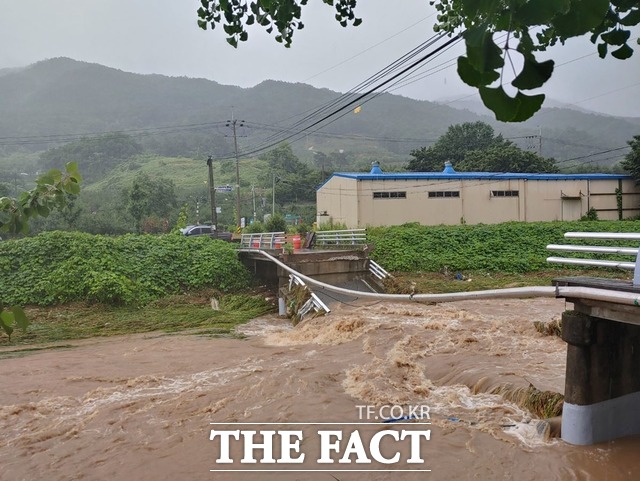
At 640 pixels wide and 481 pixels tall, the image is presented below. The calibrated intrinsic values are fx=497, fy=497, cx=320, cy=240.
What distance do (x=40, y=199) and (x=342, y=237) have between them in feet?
72.0

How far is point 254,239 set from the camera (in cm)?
2558

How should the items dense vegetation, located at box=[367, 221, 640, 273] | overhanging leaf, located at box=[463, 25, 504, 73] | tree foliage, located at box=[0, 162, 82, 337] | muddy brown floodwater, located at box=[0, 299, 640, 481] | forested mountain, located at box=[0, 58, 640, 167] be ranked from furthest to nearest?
1. forested mountain, located at box=[0, 58, 640, 167]
2. dense vegetation, located at box=[367, 221, 640, 273]
3. muddy brown floodwater, located at box=[0, 299, 640, 481]
4. tree foliage, located at box=[0, 162, 82, 337]
5. overhanging leaf, located at box=[463, 25, 504, 73]

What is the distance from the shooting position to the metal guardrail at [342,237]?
2276 cm

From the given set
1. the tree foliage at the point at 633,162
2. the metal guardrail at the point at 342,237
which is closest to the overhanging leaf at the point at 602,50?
the metal guardrail at the point at 342,237

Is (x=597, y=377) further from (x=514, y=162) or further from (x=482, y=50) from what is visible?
(x=514, y=162)

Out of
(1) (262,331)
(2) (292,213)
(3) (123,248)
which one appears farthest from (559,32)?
(2) (292,213)

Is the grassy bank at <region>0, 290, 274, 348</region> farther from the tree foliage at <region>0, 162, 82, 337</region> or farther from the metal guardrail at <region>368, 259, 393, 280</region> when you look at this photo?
the tree foliage at <region>0, 162, 82, 337</region>

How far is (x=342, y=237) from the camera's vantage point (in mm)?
23719

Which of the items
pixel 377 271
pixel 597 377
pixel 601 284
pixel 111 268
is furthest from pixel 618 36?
pixel 111 268

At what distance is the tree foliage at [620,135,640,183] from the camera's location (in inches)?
1268

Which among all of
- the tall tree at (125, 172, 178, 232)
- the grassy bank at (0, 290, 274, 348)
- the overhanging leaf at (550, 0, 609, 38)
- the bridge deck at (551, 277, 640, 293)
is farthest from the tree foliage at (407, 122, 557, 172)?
the overhanging leaf at (550, 0, 609, 38)

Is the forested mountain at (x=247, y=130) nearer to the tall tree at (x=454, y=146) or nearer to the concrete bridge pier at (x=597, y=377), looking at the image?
the tall tree at (x=454, y=146)

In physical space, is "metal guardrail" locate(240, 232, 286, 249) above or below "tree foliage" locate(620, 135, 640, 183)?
below

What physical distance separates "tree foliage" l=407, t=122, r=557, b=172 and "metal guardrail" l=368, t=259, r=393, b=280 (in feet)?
82.6
